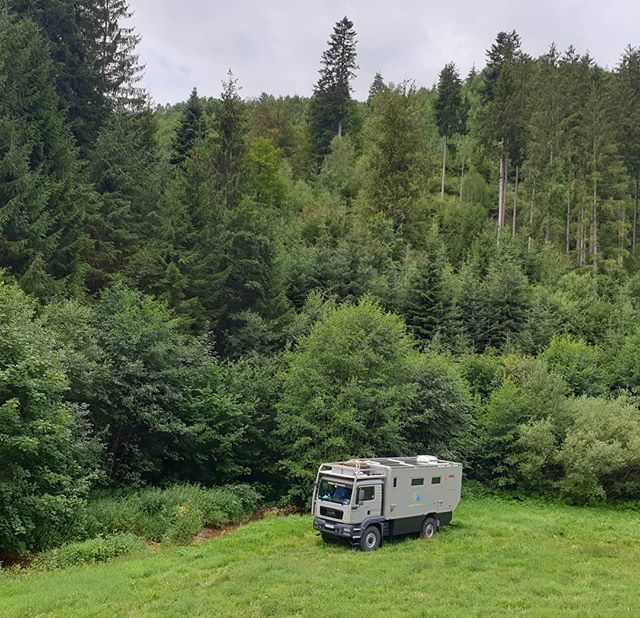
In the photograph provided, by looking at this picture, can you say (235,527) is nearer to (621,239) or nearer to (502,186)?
(502,186)

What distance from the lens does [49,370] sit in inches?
683

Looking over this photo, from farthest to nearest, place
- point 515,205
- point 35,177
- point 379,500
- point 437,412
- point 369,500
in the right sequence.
→ point 515,205 < point 35,177 < point 437,412 < point 379,500 < point 369,500

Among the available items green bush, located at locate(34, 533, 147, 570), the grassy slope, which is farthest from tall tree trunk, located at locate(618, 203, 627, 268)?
green bush, located at locate(34, 533, 147, 570)

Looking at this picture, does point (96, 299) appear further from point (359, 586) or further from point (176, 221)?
point (359, 586)

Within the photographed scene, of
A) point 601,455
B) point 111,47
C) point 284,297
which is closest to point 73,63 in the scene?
point 111,47

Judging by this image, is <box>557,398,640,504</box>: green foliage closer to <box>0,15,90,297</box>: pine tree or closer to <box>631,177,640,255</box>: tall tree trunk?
<box>0,15,90,297</box>: pine tree

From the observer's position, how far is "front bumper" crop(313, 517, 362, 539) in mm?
16797

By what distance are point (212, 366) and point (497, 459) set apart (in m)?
14.2

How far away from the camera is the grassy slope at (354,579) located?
1198 centimetres

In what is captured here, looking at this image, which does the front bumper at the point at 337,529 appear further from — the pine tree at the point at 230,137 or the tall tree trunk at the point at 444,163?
the tall tree trunk at the point at 444,163

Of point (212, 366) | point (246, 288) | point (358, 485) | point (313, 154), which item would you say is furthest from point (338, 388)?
point (313, 154)

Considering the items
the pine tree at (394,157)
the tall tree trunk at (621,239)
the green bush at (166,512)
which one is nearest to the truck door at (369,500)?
the green bush at (166,512)

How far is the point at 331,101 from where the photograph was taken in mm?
70562

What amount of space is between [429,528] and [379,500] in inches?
103
